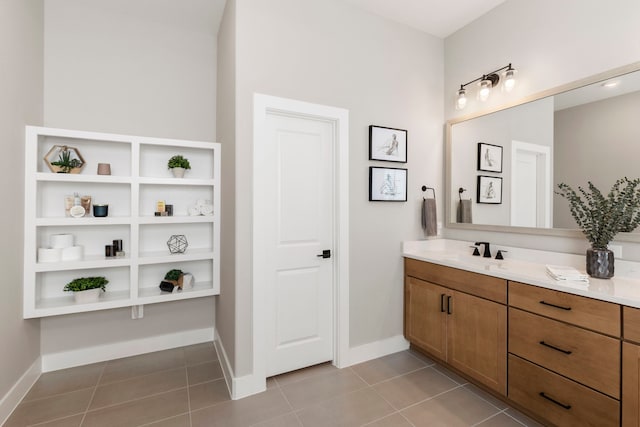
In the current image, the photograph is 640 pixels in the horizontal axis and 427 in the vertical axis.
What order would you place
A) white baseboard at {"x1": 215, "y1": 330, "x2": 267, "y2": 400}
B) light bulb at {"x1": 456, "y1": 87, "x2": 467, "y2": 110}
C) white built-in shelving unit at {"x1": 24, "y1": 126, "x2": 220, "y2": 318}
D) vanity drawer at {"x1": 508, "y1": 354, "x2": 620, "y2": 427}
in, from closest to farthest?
→ vanity drawer at {"x1": 508, "y1": 354, "x2": 620, "y2": 427}, white baseboard at {"x1": 215, "y1": 330, "x2": 267, "y2": 400}, white built-in shelving unit at {"x1": 24, "y1": 126, "x2": 220, "y2": 318}, light bulb at {"x1": 456, "y1": 87, "x2": 467, "y2": 110}

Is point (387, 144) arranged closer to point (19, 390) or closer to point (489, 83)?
point (489, 83)

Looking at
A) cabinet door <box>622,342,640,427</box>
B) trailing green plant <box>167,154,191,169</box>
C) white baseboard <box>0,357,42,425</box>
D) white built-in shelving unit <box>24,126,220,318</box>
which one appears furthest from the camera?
trailing green plant <box>167,154,191,169</box>

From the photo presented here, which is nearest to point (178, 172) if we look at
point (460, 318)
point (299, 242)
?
point (299, 242)

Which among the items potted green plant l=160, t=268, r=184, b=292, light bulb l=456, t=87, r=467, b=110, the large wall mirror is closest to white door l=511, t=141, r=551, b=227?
the large wall mirror

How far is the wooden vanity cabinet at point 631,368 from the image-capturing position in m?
1.34

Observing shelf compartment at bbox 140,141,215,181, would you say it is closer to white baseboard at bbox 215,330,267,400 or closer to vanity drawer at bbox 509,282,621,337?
white baseboard at bbox 215,330,267,400

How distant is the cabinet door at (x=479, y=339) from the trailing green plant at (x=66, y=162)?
315 centimetres

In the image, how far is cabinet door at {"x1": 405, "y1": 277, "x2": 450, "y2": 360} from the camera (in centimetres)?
235

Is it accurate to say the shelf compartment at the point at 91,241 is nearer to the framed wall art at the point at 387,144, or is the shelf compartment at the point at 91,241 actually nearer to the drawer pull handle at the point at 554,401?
the framed wall art at the point at 387,144

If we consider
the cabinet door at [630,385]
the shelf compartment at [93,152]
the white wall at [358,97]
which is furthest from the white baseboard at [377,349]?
the shelf compartment at [93,152]

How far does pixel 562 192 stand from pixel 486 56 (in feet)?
4.55

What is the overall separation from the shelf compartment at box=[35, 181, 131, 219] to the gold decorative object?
176 mm

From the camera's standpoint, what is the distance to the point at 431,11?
2.59 metres

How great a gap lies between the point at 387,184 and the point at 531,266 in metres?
1.26
